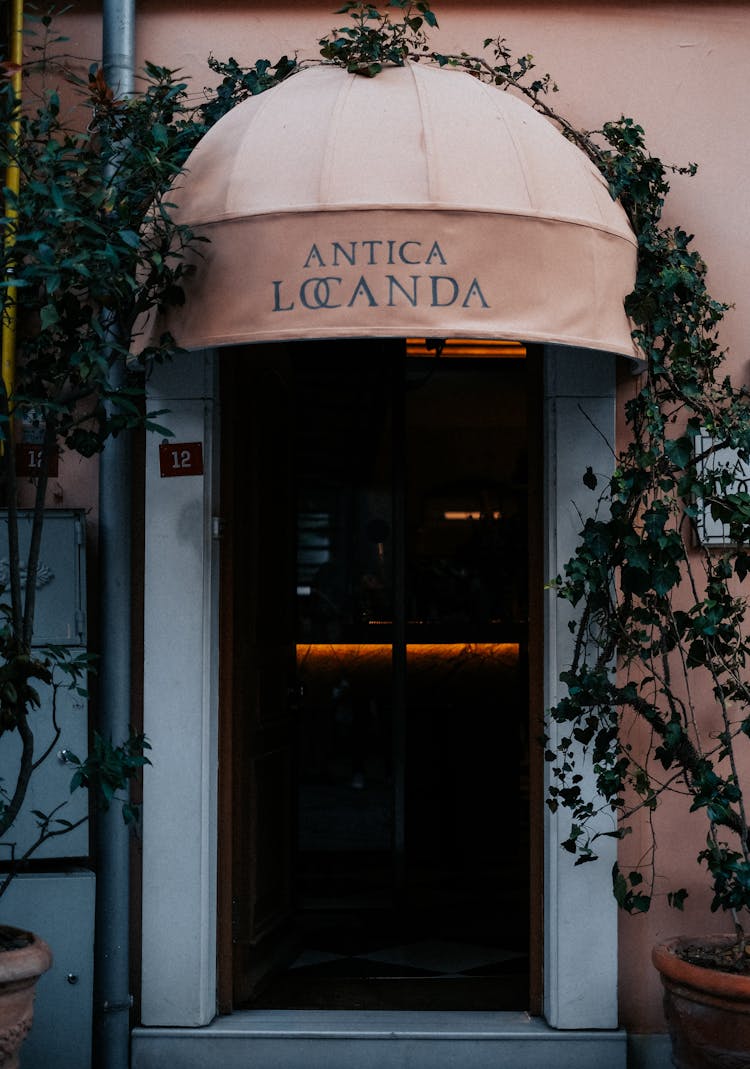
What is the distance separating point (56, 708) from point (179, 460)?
1055 millimetres

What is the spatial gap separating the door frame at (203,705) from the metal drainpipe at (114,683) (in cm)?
10

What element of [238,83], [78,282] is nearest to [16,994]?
[78,282]

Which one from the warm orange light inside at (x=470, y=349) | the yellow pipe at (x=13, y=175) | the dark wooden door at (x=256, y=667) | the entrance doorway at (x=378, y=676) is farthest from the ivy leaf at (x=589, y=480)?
the warm orange light inside at (x=470, y=349)

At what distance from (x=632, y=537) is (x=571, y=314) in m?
0.80

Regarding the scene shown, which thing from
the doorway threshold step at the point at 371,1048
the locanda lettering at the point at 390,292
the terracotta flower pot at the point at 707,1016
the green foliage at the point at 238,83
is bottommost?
the doorway threshold step at the point at 371,1048

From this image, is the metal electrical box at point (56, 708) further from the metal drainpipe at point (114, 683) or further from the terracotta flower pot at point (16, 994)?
the terracotta flower pot at point (16, 994)

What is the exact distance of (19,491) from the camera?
4.95 meters

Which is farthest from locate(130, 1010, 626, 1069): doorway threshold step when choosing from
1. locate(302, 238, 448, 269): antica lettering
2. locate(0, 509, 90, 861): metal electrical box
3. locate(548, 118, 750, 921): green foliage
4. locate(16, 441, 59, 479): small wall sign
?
locate(302, 238, 448, 269): antica lettering

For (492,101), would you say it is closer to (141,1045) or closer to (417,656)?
(141,1045)

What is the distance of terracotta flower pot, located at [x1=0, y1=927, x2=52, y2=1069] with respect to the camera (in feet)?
12.1

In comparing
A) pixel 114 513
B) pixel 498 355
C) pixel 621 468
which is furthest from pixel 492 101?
pixel 498 355

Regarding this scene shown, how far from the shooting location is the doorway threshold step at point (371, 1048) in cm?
472

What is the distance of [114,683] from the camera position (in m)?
4.79

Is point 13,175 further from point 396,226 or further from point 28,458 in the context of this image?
point 396,226
